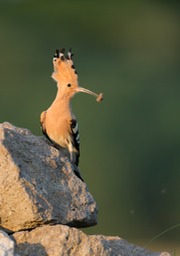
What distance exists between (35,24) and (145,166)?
7284mm

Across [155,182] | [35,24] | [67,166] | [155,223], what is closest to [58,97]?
[67,166]

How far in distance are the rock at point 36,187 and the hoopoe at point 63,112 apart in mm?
535

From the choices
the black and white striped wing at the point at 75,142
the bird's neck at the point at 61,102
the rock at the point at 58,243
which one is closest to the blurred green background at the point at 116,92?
the black and white striped wing at the point at 75,142

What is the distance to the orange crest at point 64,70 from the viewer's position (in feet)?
20.1

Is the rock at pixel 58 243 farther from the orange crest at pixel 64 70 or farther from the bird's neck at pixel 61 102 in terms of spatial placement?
the orange crest at pixel 64 70

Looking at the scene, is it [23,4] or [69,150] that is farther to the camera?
[23,4]

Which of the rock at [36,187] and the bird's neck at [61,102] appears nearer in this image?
the rock at [36,187]

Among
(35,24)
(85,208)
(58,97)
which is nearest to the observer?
→ (85,208)

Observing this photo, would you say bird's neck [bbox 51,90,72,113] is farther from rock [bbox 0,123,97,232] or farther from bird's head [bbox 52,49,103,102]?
rock [bbox 0,123,97,232]

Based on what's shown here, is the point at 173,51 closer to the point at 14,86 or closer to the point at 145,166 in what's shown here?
the point at 14,86

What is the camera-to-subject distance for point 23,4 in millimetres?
22766

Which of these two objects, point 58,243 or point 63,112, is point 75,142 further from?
point 58,243

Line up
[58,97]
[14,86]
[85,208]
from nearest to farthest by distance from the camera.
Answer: [85,208], [58,97], [14,86]

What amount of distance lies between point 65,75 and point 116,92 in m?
12.3
